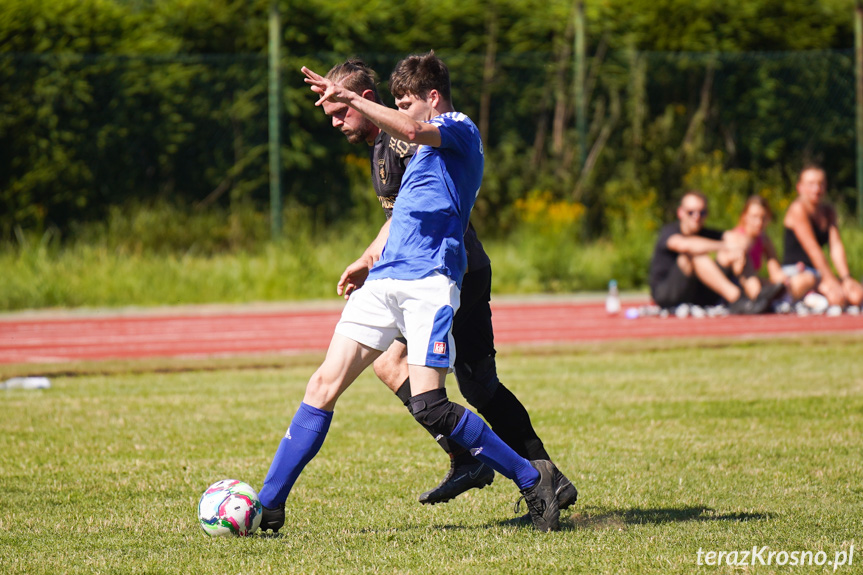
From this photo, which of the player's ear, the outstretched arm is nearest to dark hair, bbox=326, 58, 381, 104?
the player's ear

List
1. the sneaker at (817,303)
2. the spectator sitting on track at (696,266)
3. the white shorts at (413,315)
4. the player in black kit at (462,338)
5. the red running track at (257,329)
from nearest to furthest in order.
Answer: the white shorts at (413,315)
the player in black kit at (462,338)
the red running track at (257,329)
the spectator sitting on track at (696,266)
the sneaker at (817,303)

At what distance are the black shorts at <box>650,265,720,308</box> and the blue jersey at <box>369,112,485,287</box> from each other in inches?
358

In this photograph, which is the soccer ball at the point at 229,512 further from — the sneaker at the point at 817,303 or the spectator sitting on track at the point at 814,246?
the sneaker at the point at 817,303

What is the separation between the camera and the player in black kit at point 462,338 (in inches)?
202

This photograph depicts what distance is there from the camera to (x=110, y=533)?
4840mm

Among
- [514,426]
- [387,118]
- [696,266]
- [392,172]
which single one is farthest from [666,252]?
[387,118]

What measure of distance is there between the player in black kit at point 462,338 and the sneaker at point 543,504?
0.50 ft

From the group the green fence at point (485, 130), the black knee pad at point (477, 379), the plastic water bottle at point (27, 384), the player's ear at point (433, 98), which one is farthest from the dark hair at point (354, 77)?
the green fence at point (485, 130)

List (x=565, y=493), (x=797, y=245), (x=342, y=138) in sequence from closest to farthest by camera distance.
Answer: (x=565, y=493), (x=797, y=245), (x=342, y=138)

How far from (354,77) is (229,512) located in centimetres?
191

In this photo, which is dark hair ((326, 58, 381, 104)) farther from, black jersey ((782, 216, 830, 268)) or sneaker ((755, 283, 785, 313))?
black jersey ((782, 216, 830, 268))

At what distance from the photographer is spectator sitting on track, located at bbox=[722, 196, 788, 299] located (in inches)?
543

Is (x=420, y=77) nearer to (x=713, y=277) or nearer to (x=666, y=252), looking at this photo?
(x=666, y=252)

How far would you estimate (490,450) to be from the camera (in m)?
4.79
